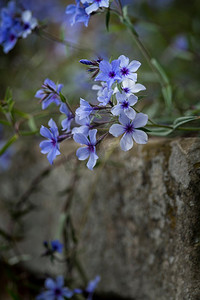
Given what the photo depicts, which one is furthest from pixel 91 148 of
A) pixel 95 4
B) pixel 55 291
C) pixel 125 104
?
pixel 55 291

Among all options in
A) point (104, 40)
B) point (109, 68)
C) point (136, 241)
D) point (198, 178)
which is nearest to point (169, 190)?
point (198, 178)

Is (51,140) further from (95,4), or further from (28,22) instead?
(28,22)

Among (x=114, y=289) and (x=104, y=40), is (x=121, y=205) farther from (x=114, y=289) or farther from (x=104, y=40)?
(x=104, y=40)

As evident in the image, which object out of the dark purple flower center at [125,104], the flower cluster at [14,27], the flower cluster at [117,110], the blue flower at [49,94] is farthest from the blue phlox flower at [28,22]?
the dark purple flower center at [125,104]

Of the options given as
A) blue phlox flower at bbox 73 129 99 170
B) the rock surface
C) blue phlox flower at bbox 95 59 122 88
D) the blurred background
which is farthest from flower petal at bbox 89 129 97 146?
the blurred background

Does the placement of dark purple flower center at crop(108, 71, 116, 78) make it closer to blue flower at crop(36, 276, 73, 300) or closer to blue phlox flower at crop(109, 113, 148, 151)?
blue phlox flower at crop(109, 113, 148, 151)
